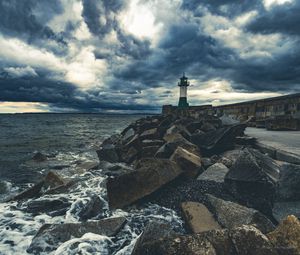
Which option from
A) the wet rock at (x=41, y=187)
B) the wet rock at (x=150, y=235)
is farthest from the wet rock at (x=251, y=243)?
the wet rock at (x=41, y=187)

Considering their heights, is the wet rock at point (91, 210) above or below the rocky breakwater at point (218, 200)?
below

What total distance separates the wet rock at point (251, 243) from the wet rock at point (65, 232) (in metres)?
2.09

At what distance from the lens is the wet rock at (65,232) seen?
11.0ft

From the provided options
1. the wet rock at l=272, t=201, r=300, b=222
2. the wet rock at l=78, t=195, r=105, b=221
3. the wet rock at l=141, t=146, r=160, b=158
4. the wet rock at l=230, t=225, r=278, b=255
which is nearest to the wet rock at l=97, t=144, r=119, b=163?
the wet rock at l=141, t=146, r=160, b=158

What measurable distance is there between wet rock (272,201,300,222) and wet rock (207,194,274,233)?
48 cm

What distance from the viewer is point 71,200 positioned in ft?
17.2

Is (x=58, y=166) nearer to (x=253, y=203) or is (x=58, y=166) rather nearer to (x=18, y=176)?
(x=18, y=176)

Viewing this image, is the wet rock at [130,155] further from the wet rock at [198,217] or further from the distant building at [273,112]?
the distant building at [273,112]

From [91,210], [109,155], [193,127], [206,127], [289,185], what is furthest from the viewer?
[193,127]

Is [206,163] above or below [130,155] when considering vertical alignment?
above

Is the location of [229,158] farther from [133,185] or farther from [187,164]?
[133,185]

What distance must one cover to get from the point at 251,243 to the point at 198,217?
1416 millimetres

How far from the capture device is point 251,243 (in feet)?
6.96

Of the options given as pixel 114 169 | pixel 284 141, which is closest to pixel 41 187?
pixel 114 169
